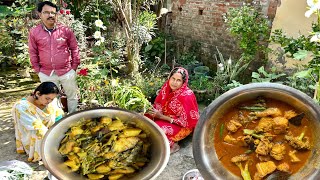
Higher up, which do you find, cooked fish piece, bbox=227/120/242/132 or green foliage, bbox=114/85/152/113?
cooked fish piece, bbox=227/120/242/132

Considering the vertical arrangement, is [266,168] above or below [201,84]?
above

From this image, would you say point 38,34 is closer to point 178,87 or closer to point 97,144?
point 178,87

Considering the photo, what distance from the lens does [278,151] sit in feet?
4.62

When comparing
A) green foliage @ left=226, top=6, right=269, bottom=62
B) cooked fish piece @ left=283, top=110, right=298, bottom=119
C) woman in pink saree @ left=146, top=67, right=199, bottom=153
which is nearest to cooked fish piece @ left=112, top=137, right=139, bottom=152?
cooked fish piece @ left=283, top=110, right=298, bottom=119

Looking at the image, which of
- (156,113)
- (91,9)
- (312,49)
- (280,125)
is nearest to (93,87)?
(156,113)

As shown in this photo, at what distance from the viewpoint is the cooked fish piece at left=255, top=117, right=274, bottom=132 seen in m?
1.47

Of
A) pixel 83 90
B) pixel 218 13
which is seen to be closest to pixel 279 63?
pixel 218 13

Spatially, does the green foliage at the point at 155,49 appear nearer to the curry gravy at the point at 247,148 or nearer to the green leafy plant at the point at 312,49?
the green leafy plant at the point at 312,49

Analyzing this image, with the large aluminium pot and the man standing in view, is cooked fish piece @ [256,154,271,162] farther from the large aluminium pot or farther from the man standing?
the man standing

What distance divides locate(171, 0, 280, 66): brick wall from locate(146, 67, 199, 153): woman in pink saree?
2512 mm

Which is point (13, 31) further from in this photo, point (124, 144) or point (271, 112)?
point (271, 112)

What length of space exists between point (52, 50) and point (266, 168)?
2881mm

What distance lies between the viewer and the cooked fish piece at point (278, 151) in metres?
1.41

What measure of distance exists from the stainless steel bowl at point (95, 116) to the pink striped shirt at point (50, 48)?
220cm
